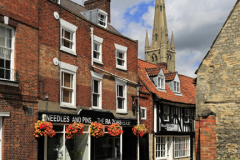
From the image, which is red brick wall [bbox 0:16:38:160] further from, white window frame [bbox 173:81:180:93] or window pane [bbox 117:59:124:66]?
white window frame [bbox 173:81:180:93]

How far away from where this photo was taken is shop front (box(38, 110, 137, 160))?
15812 millimetres

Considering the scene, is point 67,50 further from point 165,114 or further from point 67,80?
point 165,114

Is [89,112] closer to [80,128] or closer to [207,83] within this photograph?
[80,128]

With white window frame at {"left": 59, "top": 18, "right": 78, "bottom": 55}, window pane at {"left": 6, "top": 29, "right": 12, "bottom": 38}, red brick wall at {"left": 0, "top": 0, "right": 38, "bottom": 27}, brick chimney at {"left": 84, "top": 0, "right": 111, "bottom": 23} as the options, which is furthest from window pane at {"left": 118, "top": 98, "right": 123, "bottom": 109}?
window pane at {"left": 6, "top": 29, "right": 12, "bottom": 38}

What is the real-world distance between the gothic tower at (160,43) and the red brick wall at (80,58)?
328 ft

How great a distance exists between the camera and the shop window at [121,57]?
22.3 meters

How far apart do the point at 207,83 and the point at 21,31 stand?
8.30 m

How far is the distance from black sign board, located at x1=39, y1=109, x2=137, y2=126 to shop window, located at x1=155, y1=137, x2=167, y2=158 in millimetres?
4308

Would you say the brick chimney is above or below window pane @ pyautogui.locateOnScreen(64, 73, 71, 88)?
above

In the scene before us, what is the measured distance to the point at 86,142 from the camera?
725 inches

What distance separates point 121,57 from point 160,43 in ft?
337

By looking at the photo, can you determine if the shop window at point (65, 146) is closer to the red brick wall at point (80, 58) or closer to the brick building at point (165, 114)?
the red brick wall at point (80, 58)

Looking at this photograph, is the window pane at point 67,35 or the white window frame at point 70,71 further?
the window pane at point 67,35

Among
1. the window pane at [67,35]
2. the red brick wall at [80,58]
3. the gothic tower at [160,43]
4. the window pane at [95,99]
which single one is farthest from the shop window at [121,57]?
the gothic tower at [160,43]
